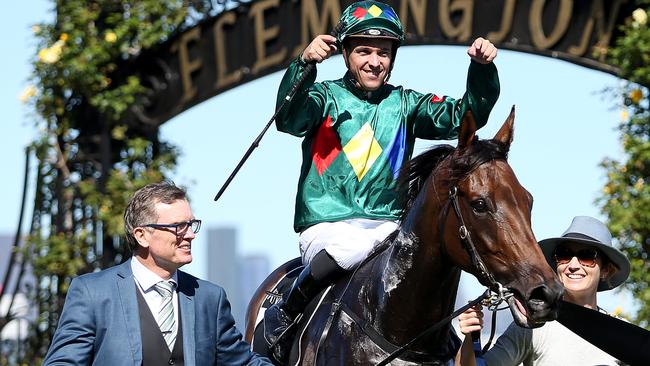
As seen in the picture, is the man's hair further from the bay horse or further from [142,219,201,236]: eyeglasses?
the bay horse

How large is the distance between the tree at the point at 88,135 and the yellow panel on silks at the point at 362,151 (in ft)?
15.3

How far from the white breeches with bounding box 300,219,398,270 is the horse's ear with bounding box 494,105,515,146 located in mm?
779

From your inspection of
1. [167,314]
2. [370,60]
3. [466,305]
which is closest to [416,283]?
[466,305]

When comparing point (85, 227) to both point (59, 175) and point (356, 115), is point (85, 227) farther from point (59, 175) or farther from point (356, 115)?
point (356, 115)

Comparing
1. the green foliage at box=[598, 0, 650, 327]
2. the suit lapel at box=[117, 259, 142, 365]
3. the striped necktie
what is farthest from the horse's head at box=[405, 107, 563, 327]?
the green foliage at box=[598, 0, 650, 327]

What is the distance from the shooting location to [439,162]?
5.06 metres

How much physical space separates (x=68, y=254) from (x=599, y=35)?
4.17 m

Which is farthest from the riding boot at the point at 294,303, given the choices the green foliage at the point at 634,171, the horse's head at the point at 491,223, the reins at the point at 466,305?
the green foliage at the point at 634,171

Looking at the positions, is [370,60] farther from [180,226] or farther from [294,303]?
[180,226]

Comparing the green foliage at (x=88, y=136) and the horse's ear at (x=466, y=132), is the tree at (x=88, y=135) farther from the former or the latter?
the horse's ear at (x=466, y=132)

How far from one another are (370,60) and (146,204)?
4.63 ft

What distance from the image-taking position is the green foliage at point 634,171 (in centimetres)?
898

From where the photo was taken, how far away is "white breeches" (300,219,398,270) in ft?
17.6

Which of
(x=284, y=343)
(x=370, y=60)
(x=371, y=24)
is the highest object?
(x=371, y=24)
